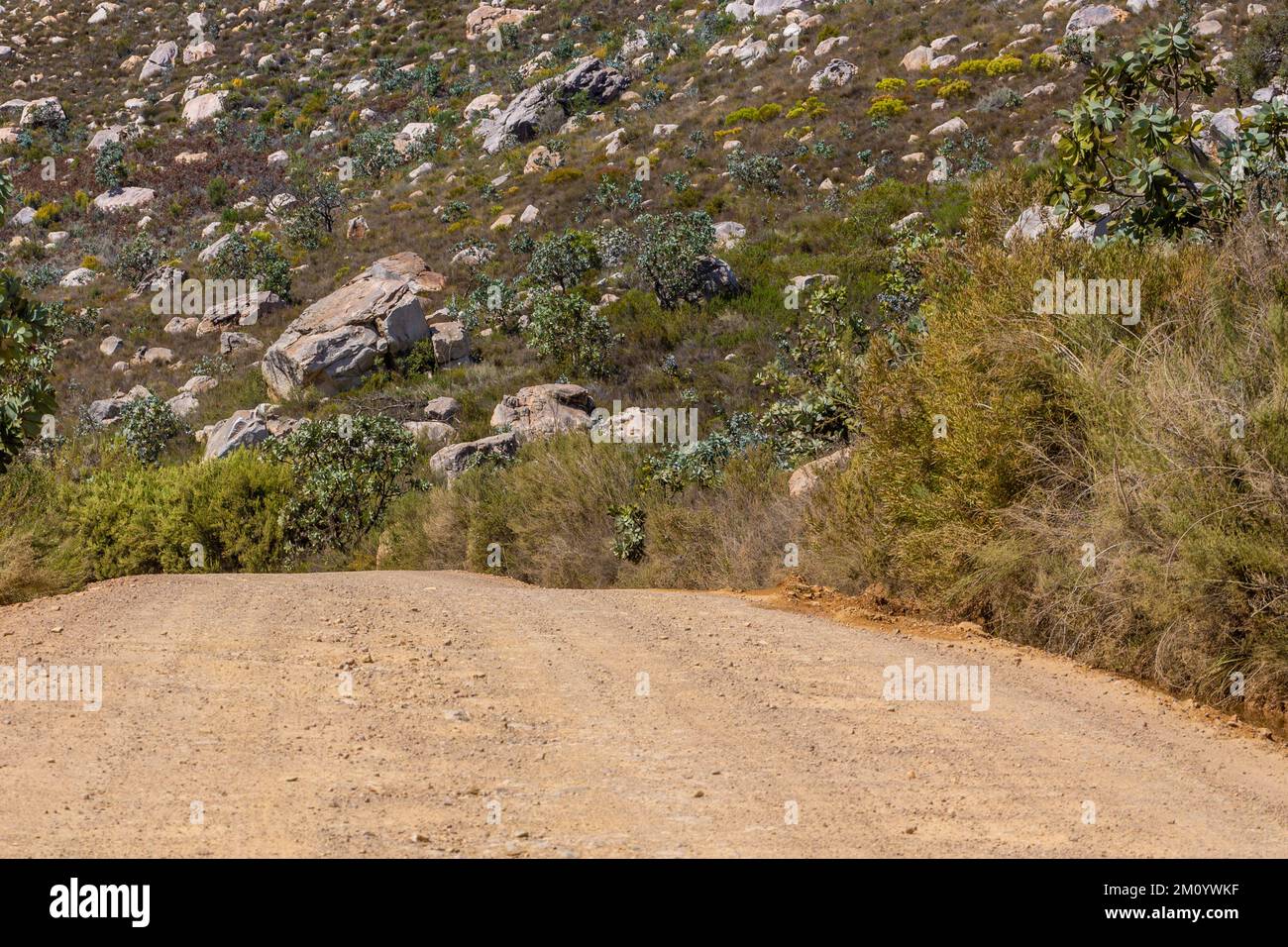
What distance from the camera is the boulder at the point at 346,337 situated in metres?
35.6

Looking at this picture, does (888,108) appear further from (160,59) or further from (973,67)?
(160,59)

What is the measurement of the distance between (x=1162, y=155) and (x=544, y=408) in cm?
1817

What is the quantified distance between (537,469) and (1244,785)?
11.8 metres

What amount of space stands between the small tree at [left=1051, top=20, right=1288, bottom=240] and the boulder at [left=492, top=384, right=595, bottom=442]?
16.5 meters

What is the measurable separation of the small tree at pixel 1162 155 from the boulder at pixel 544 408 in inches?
650

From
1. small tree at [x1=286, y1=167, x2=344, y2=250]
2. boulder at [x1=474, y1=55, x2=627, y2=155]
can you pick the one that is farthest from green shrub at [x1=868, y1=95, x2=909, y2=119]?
small tree at [x1=286, y1=167, x2=344, y2=250]

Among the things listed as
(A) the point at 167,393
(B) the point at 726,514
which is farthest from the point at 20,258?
(B) the point at 726,514

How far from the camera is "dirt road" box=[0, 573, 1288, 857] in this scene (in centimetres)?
493

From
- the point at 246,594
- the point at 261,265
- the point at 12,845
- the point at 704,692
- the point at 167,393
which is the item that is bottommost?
the point at 167,393

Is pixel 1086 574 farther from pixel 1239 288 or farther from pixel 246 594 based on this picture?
pixel 246 594

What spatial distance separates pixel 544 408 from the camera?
2777 centimetres

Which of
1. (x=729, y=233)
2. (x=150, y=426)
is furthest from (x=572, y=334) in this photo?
(x=150, y=426)

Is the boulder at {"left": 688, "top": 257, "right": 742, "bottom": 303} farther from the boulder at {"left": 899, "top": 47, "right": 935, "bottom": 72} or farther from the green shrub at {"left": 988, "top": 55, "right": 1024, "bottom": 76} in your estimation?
the boulder at {"left": 899, "top": 47, "right": 935, "bottom": 72}

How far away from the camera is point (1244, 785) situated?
594cm
